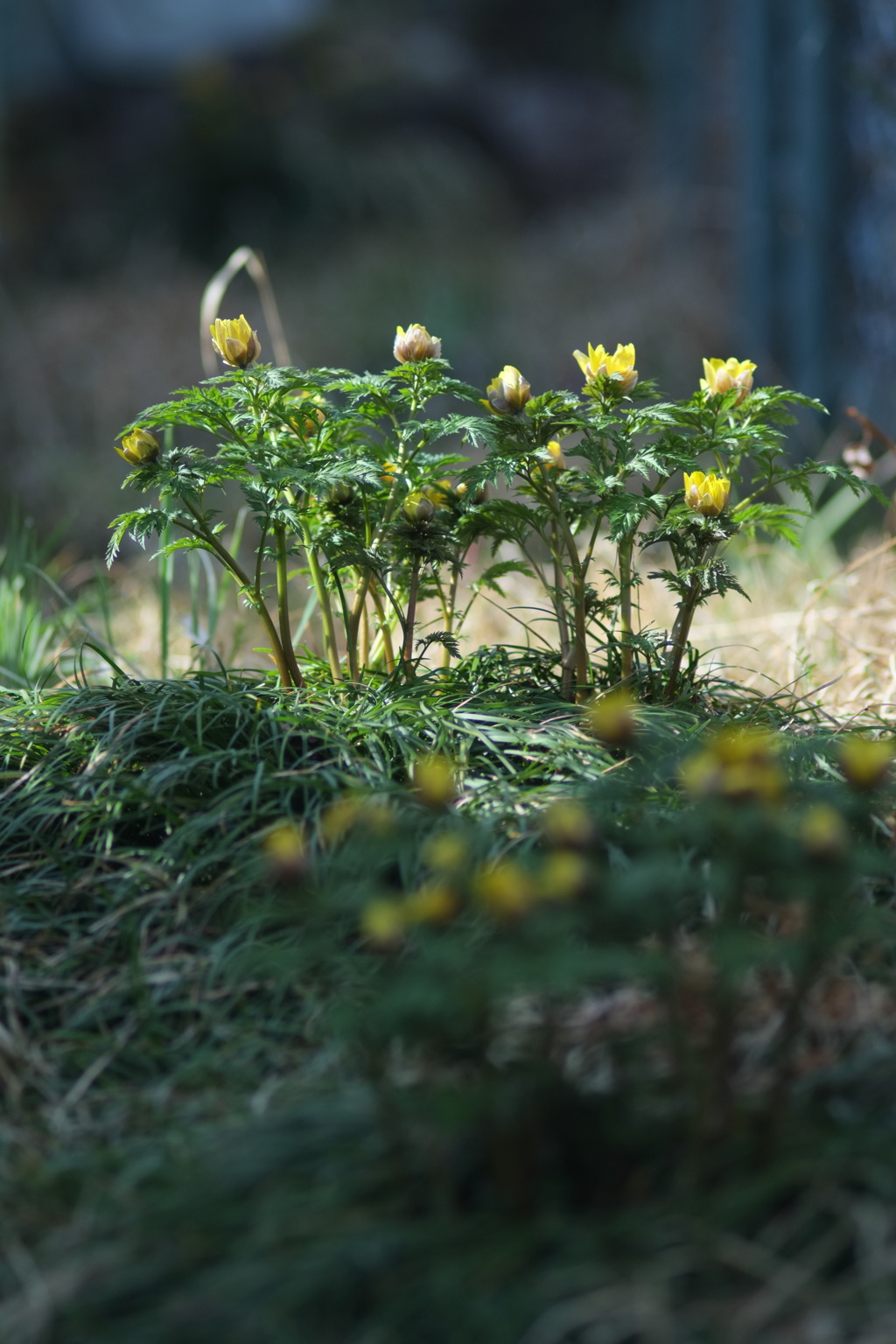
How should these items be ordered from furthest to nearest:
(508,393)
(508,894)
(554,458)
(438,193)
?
(438,193), (554,458), (508,393), (508,894)

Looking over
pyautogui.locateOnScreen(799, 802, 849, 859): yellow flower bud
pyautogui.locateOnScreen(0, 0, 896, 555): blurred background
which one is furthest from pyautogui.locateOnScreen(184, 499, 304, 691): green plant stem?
pyautogui.locateOnScreen(0, 0, 896, 555): blurred background

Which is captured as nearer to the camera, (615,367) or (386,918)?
(386,918)

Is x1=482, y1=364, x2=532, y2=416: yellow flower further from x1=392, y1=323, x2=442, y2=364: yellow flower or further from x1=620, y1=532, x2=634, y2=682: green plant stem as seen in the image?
x1=620, y1=532, x2=634, y2=682: green plant stem

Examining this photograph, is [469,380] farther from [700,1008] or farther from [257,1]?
[257,1]

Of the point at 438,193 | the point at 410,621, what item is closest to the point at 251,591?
the point at 410,621

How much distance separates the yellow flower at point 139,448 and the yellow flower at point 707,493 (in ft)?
2.40

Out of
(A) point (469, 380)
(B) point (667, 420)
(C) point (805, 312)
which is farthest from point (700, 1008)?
(A) point (469, 380)

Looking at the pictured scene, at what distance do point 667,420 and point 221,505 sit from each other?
314cm

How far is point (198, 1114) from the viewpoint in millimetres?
1259

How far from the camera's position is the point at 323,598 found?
1866mm

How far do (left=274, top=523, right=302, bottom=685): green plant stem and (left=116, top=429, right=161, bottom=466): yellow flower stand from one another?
0.20m

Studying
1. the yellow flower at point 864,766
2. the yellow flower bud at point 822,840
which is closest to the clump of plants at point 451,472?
the yellow flower at point 864,766

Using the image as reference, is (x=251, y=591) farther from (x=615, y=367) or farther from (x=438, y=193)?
(x=438, y=193)

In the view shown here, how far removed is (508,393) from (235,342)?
381 mm
